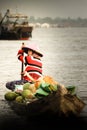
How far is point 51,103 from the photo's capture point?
5684 millimetres

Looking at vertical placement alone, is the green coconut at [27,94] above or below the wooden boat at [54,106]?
above

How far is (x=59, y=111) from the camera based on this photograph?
5.76 m

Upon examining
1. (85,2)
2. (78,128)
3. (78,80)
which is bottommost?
(78,128)

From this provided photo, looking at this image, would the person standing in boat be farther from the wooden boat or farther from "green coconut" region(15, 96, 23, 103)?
the wooden boat

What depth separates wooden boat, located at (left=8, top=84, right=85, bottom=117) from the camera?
5.67 m

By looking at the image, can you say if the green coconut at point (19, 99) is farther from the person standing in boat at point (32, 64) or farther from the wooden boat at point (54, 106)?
the person standing in boat at point (32, 64)

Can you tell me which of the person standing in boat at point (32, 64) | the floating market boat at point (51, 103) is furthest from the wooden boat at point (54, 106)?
the person standing in boat at point (32, 64)

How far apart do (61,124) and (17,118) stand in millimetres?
679

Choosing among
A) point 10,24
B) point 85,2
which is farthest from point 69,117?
point 10,24

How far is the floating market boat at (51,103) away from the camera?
18.6 feet

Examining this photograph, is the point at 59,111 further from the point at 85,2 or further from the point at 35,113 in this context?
the point at 85,2

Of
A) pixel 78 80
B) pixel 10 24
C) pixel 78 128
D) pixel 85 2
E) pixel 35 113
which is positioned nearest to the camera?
pixel 78 128

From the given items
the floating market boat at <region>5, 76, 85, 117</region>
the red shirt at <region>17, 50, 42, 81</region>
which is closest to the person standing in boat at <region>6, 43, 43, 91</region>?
the red shirt at <region>17, 50, 42, 81</region>

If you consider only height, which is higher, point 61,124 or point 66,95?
point 66,95
